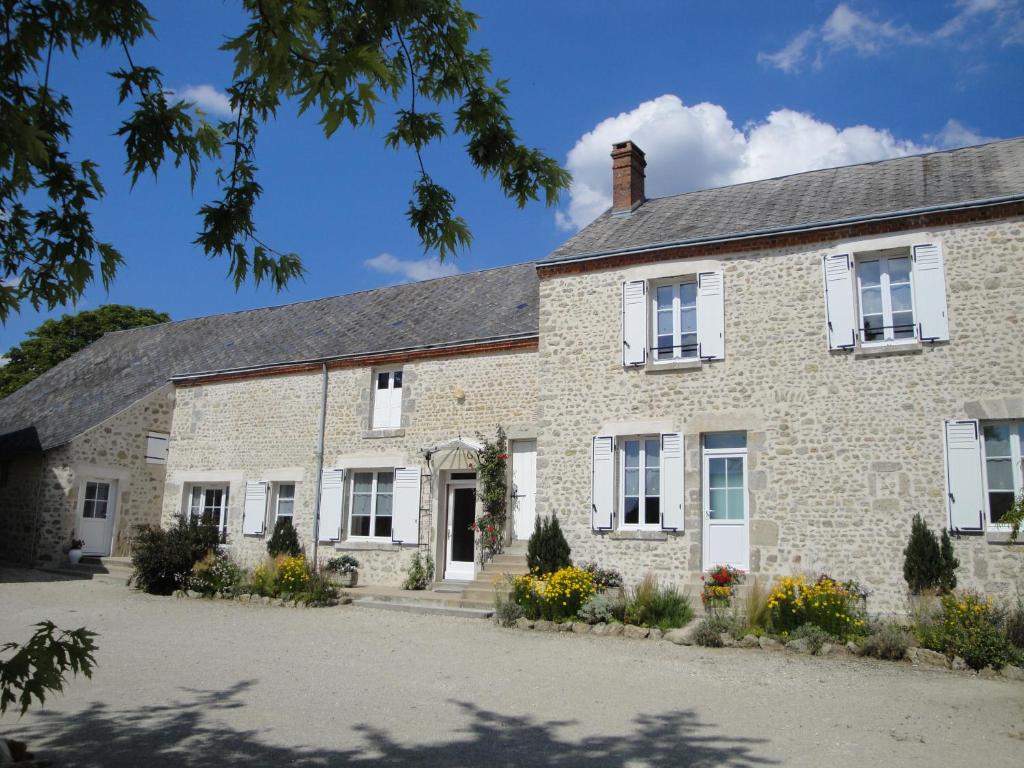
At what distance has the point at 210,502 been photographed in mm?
18062

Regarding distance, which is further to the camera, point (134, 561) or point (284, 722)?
point (134, 561)

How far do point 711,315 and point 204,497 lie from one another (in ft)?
38.3

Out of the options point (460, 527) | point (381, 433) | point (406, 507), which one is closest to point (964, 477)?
point (460, 527)

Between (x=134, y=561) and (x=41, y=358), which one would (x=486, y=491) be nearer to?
(x=134, y=561)

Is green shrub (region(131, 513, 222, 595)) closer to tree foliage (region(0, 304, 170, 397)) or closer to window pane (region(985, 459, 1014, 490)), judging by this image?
window pane (region(985, 459, 1014, 490))

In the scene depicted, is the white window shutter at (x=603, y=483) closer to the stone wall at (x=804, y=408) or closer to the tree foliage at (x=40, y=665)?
the stone wall at (x=804, y=408)

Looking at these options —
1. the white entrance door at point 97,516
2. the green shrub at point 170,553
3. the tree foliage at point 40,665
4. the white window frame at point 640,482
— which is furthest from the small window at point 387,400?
the tree foliage at point 40,665

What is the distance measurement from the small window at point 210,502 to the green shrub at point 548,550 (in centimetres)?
800

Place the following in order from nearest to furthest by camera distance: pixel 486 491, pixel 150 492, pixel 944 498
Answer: pixel 944 498
pixel 486 491
pixel 150 492

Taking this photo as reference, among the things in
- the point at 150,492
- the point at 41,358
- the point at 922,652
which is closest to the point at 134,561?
the point at 150,492

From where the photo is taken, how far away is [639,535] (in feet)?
38.9

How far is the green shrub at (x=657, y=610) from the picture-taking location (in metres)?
10.5

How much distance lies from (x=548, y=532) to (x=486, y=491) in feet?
6.51

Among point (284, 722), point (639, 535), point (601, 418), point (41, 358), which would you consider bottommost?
point (284, 722)
